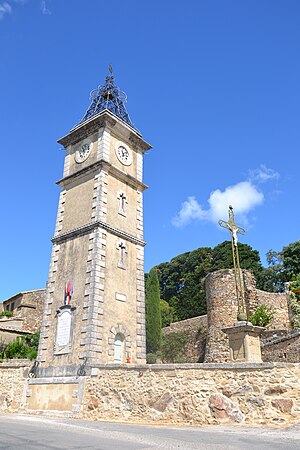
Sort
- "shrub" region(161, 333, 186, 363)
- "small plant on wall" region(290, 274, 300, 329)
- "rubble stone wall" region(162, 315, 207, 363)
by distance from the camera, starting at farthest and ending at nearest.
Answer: "shrub" region(161, 333, 186, 363) → "rubble stone wall" region(162, 315, 207, 363) → "small plant on wall" region(290, 274, 300, 329)

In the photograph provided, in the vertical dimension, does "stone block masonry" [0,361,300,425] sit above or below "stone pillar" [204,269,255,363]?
below

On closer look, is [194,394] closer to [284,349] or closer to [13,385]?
[13,385]

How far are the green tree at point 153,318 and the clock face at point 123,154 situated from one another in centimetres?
1551

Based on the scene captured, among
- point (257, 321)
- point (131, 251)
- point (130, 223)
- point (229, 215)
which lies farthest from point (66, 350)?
point (257, 321)

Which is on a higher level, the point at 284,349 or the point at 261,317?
the point at 261,317

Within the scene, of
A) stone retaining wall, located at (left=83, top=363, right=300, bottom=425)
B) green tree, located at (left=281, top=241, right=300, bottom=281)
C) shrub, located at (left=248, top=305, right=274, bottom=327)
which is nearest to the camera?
stone retaining wall, located at (left=83, top=363, right=300, bottom=425)

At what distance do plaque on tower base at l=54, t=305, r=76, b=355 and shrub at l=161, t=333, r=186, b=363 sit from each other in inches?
602

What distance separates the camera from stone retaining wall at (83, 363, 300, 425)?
792 centimetres

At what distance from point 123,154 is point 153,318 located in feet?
53.2

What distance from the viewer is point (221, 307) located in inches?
975

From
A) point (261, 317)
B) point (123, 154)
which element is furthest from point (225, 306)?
point (123, 154)

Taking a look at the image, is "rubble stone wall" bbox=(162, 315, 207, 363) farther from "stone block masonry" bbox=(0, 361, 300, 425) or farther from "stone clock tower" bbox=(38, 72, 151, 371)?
"stone block masonry" bbox=(0, 361, 300, 425)

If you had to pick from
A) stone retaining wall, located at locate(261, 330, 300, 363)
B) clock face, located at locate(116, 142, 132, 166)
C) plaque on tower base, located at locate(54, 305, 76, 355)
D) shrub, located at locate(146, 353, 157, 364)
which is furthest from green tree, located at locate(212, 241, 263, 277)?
plaque on tower base, located at locate(54, 305, 76, 355)

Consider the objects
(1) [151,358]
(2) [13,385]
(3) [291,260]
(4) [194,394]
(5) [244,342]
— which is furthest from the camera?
(3) [291,260]
